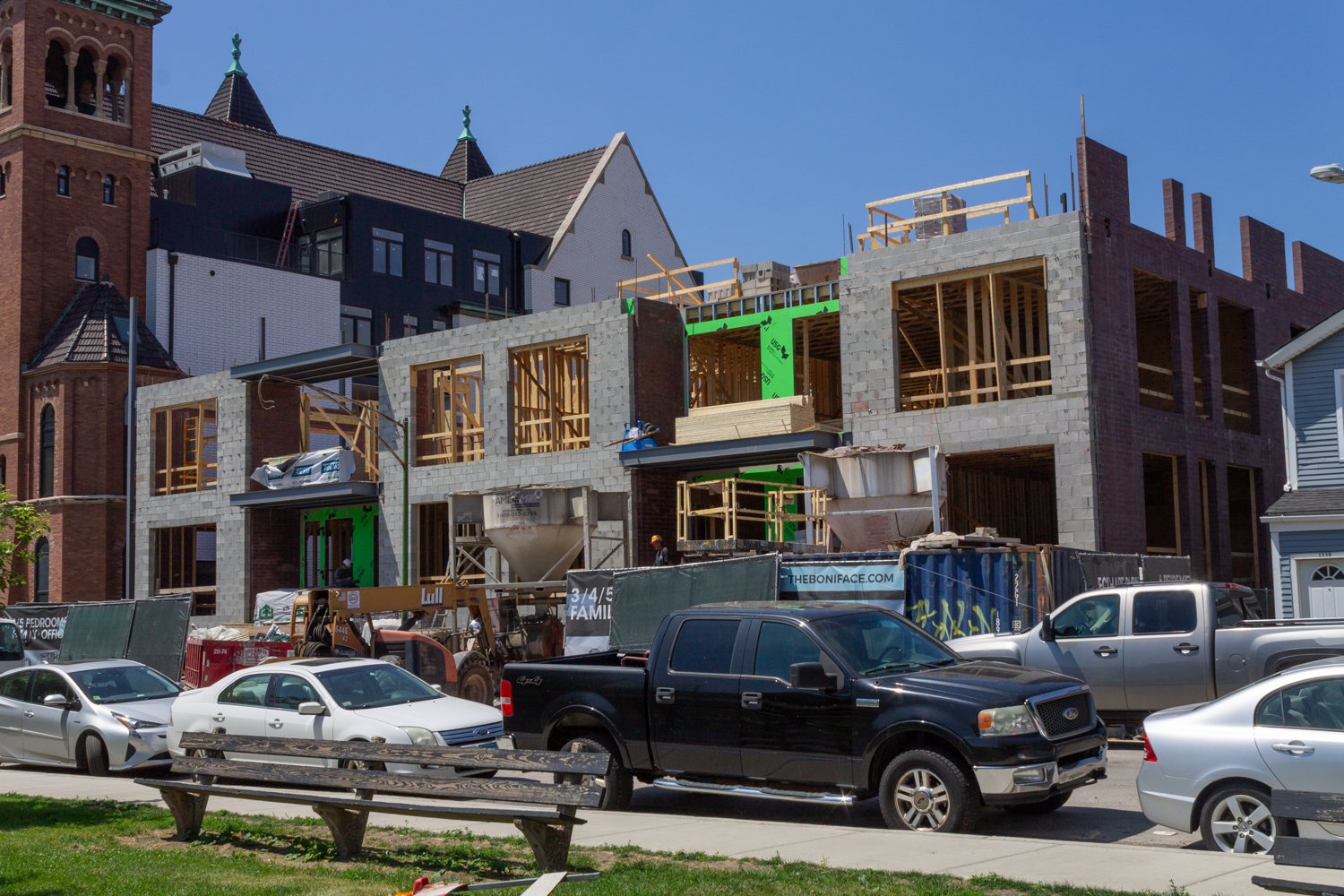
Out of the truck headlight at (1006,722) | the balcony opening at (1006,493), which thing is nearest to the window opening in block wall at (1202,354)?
the balcony opening at (1006,493)

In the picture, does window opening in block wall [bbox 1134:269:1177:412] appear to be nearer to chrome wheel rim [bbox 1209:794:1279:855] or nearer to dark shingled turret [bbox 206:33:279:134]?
chrome wheel rim [bbox 1209:794:1279:855]

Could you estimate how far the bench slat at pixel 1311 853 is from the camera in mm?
6234

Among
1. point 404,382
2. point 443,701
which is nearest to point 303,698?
point 443,701

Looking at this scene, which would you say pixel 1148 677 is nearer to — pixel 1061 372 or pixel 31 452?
pixel 1061 372

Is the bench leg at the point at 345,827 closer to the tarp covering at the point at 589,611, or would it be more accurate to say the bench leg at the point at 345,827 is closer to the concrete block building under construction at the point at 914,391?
the tarp covering at the point at 589,611

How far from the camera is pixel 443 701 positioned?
15.6 meters

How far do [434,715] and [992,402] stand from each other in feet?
48.2

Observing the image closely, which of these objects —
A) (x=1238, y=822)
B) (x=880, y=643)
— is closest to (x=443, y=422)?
(x=880, y=643)

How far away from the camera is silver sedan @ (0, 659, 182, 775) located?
1714 centimetres

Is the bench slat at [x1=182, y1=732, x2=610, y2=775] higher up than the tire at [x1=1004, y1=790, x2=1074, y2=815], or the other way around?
the bench slat at [x1=182, y1=732, x2=610, y2=775]

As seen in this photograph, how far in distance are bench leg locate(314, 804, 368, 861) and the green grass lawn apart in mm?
143

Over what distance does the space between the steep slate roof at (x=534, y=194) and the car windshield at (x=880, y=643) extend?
4936cm

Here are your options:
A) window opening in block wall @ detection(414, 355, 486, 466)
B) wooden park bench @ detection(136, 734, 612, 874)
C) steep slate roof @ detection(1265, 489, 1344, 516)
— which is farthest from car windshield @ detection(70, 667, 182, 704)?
steep slate roof @ detection(1265, 489, 1344, 516)

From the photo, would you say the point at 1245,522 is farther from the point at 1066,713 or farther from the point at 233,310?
the point at 233,310
